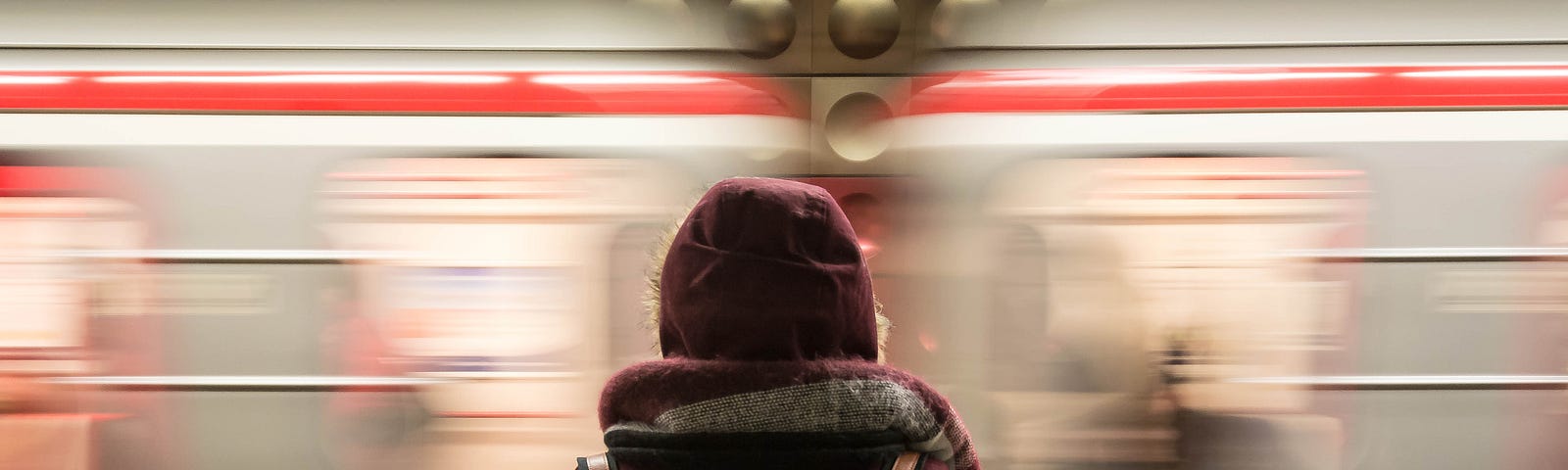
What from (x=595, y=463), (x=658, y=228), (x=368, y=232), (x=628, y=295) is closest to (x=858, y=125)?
(x=658, y=228)

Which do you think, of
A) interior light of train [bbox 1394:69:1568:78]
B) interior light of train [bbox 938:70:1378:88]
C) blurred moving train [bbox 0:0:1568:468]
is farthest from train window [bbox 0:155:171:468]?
interior light of train [bbox 1394:69:1568:78]

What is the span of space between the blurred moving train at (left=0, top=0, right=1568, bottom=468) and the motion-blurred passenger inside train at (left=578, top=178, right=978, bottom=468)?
109cm

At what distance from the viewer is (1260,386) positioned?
195cm

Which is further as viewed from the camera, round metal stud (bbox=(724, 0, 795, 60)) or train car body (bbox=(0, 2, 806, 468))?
round metal stud (bbox=(724, 0, 795, 60))

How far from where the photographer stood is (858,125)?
237 centimetres

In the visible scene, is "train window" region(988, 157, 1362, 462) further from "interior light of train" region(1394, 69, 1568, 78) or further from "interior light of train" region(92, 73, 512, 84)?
"interior light of train" region(92, 73, 512, 84)

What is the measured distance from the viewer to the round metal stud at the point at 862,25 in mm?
2314

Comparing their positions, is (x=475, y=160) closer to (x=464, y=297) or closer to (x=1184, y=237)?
(x=464, y=297)

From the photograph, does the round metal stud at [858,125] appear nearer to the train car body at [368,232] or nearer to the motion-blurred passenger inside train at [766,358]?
the train car body at [368,232]

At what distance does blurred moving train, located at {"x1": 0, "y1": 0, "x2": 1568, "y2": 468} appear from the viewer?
1.95 meters

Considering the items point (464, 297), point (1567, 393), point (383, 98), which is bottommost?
point (1567, 393)

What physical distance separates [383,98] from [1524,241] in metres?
2.33

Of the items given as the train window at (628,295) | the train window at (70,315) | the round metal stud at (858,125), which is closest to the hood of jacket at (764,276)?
the train window at (628,295)

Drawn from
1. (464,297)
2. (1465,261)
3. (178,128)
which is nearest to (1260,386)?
(1465,261)
